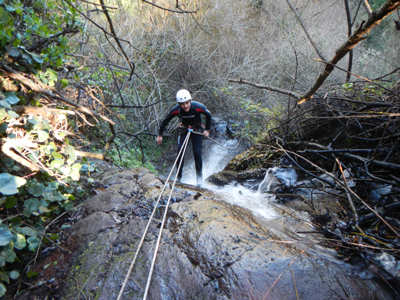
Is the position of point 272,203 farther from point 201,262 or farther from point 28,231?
point 28,231

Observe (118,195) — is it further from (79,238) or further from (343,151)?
(343,151)

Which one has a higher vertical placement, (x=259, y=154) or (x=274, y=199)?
(x=259, y=154)

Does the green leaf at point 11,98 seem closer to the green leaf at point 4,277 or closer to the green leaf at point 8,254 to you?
the green leaf at point 8,254

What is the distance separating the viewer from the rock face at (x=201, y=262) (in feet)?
5.06

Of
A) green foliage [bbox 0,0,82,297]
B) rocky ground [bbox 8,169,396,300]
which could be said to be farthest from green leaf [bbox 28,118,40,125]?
rocky ground [bbox 8,169,396,300]

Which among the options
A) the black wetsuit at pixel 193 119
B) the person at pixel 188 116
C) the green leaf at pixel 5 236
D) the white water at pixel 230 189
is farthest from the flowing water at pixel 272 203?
the green leaf at pixel 5 236

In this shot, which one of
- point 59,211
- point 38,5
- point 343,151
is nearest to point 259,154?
point 343,151

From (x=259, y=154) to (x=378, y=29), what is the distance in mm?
16021

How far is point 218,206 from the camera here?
2504 millimetres

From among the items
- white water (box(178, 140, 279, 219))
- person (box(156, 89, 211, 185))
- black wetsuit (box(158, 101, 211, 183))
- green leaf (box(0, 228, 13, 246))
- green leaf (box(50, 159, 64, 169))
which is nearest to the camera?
green leaf (box(0, 228, 13, 246))

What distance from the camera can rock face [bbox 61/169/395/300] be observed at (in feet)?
5.06

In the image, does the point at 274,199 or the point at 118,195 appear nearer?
the point at 118,195

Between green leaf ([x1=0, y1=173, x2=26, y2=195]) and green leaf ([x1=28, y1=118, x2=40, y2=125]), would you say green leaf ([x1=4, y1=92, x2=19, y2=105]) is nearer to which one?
green leaf ([x1=28, y1=118, x2=40, y2=125])

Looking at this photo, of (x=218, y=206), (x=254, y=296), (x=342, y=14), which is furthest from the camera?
(x=342, y=14)
